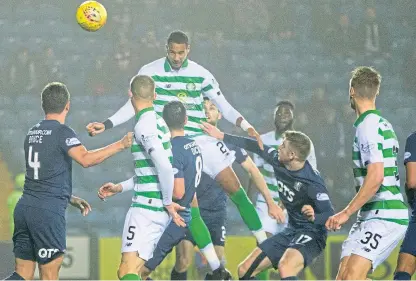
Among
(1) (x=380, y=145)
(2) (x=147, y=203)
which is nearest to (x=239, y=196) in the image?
(2) (x=147, y=203)

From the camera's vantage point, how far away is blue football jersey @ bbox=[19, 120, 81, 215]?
6191 millimetres

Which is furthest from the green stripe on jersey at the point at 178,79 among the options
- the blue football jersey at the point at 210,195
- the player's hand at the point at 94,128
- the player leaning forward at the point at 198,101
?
the player's hand at the point at 94,128

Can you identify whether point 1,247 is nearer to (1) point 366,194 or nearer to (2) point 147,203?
(2) point 147,203

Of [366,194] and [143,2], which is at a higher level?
[143,2]

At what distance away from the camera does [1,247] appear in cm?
947

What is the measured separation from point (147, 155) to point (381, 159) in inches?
61.4

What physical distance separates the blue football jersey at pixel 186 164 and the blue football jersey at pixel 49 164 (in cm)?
104

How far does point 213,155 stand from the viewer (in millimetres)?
7941

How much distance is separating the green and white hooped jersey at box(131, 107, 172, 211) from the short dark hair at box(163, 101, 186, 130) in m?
0.56

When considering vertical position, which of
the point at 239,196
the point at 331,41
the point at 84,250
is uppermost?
the point at 331,41

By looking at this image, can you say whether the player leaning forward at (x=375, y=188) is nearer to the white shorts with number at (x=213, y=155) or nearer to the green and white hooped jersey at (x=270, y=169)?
the white shorts with number at (x=213, y=155)

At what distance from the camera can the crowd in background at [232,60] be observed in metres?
9.96

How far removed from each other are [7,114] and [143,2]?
181cm

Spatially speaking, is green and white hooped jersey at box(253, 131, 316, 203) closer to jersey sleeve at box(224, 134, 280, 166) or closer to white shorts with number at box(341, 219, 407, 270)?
jersey sleeve at box(224, 134, 280, 166)
